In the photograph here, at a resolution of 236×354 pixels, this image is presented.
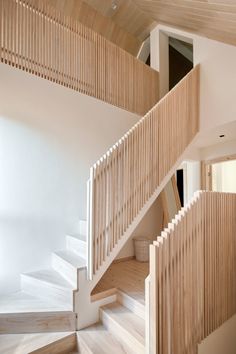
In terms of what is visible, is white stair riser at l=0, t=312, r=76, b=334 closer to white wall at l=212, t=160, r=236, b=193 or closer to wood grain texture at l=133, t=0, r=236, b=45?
wood grain texture at l=133, t=0, r=236, b=45

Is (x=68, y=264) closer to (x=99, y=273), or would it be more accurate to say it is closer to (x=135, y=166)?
(x=99, y=273)

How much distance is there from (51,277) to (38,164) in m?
1.54

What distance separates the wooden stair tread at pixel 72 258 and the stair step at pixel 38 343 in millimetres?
693

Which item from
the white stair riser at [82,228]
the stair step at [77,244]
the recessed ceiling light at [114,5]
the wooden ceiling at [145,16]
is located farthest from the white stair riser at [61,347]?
the recessed ceiling light at [114,5]

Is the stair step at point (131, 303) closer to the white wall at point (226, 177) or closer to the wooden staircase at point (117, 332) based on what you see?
the wooden staircase at point (117, 332)

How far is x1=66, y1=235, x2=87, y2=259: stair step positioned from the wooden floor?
1.54 feet

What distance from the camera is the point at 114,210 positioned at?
8.75 feet

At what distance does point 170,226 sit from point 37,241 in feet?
6.87

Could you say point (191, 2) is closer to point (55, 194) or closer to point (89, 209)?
point (89, 209)

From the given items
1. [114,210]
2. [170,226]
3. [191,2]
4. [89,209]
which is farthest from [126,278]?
[191,2]

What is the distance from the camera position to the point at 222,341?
8.06ft

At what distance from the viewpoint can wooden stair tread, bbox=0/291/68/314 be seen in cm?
246

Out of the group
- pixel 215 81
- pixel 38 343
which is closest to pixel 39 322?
pixel 38 343

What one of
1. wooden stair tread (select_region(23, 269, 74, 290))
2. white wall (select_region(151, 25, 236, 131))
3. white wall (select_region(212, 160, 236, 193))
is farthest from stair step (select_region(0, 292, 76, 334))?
white wall (select_region(212, 160, 236, 193))
